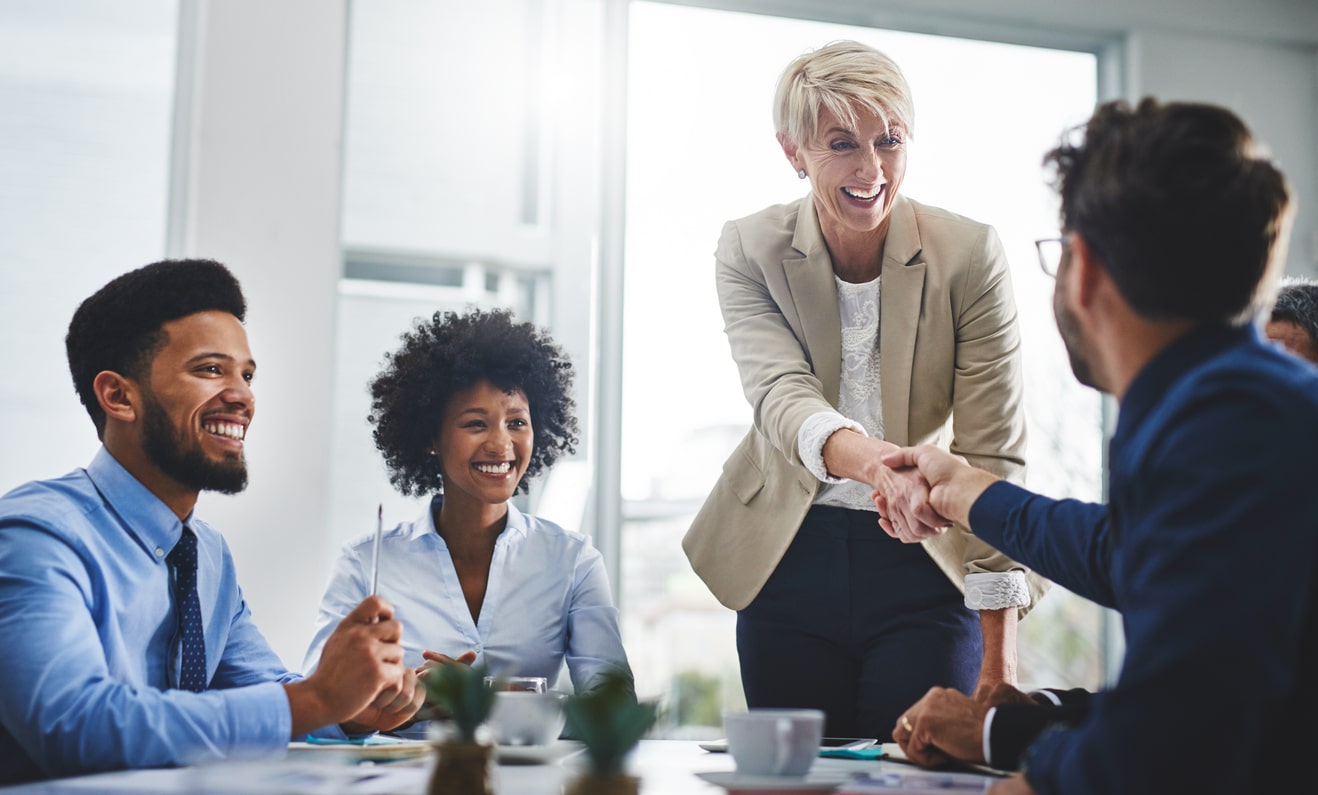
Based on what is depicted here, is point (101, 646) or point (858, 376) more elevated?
point (858, 376)

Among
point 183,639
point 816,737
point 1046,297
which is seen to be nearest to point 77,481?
point 183,639

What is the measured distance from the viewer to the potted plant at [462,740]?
914mm

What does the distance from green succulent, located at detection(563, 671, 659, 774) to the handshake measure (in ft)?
3.15

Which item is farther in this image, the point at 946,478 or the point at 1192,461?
the point at 946,478

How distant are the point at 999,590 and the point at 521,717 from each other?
3.41 ft

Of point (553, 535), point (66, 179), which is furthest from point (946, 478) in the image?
point (66, 179)

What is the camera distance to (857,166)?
7.37 ft

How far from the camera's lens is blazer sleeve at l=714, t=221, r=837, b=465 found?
219 cm

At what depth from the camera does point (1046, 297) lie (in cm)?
385

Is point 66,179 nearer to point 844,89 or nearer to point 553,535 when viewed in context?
point 553,535

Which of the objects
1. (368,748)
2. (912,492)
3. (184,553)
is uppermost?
(912,492)

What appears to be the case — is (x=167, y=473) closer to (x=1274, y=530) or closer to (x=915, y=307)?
(x=915, y=307)

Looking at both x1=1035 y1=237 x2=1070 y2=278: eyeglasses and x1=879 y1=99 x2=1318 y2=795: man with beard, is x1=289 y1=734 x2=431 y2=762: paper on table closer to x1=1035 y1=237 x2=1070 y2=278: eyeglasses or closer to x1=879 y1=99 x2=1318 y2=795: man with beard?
x1=879 y1=99 x2=1318 y2=795: man with beard

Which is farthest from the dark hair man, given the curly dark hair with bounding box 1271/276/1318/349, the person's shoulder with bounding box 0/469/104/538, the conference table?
the person's shoulder with bounding box 0/469/104/538
